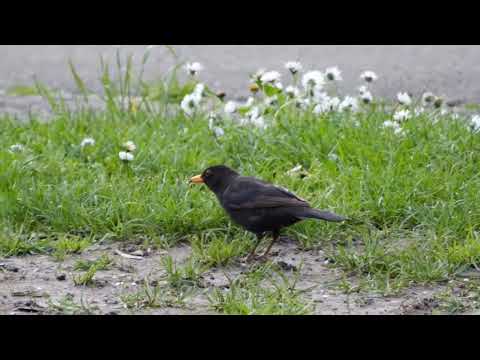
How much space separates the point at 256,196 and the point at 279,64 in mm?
4454

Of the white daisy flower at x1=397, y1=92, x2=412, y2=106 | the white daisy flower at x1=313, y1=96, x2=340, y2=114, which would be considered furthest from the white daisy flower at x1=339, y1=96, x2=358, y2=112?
the white daisy flower at x1=397, y1=92, x2=412, y2=106

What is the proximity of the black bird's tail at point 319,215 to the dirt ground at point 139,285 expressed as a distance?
290mm

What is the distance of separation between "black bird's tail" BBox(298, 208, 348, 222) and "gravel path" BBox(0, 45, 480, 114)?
362 cm

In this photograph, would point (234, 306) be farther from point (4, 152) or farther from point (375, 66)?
point (375, 66)

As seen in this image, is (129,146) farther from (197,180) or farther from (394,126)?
(394,126)

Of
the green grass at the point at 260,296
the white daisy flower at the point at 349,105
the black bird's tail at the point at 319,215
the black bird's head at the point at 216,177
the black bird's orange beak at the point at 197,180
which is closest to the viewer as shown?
the green grass at the point at 260,296

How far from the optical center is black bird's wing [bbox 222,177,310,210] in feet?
20.3

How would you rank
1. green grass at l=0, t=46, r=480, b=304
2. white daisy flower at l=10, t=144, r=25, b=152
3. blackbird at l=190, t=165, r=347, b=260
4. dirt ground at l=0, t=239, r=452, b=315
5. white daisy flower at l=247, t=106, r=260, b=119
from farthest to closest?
white daisy flower at l=247, t=106, r=260, b=119 → white daisy flower at l=10, t=144, r=25, b=152 → blackbird at l=190, t=165, r=347, b=260 → green grass at l=0, t=46, r=480, b=304 → dirt ground at l=0, t=239, r=452, b=315

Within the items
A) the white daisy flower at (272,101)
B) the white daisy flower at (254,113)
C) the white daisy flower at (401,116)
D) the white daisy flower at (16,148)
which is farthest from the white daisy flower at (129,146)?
the white daisy flower at (401,116)

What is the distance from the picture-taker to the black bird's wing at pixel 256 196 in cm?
620

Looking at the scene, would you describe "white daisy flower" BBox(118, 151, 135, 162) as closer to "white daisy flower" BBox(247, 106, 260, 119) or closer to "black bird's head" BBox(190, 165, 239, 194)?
"black bird's head" BBox(190, 165, 239, 194)

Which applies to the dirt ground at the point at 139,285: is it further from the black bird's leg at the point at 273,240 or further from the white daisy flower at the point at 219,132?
the white daisy flower at the point at 219,132

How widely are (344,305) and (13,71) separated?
6.61m

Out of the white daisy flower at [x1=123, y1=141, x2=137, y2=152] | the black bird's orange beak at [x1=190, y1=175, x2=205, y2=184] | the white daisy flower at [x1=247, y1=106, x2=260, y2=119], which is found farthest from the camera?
the white daisy flower at [x1=247, y1=106, x2=260, y2=119]
